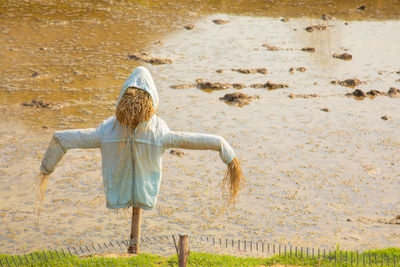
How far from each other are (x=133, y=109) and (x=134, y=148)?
36cm

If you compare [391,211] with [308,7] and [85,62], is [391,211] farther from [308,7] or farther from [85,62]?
[308,7]

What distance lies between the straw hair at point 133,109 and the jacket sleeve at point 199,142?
256mm

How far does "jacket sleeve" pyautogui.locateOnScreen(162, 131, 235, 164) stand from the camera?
4820 mm

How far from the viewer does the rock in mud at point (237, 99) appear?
444 inches

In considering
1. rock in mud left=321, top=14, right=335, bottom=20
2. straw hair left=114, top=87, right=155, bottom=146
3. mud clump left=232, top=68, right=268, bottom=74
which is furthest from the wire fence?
rock in mud left=321, top=14, right=335, bottom=20

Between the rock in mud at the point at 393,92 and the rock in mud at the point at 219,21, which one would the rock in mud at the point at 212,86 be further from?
the rock in mud at the point at 219,21

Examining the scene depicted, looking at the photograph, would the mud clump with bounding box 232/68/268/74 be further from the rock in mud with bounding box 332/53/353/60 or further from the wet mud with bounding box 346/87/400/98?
the rock in mud with bounding box 332/53/353/60

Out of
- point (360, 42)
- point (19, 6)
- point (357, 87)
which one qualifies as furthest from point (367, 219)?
point (19, 6)

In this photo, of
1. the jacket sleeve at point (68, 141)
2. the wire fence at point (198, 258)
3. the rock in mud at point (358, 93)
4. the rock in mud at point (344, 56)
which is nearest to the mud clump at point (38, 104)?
the wire fence at point (198, 258)

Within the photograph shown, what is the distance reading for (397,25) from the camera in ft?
58.1

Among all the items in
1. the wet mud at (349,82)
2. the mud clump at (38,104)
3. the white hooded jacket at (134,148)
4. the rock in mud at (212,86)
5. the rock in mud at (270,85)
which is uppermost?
the white hooded jacket at (134,148)

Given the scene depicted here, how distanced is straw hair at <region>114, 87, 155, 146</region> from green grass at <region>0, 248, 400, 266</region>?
1.26 meters

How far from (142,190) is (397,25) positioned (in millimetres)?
14738

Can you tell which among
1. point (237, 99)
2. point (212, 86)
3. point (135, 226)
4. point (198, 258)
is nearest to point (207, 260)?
point (198, 258)
